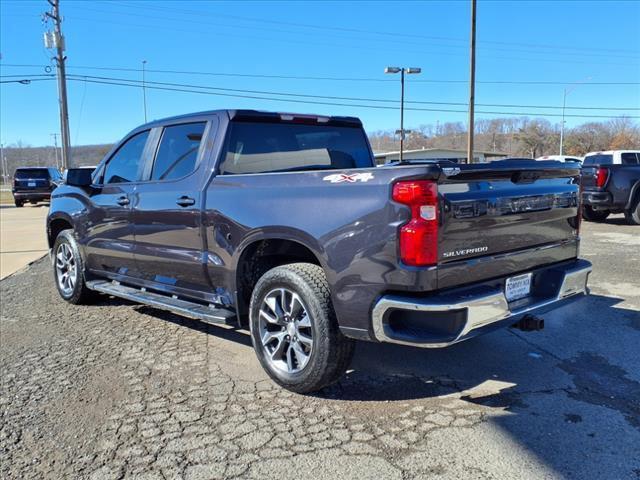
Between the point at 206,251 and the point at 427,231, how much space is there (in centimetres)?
194

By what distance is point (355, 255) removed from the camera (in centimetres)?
313

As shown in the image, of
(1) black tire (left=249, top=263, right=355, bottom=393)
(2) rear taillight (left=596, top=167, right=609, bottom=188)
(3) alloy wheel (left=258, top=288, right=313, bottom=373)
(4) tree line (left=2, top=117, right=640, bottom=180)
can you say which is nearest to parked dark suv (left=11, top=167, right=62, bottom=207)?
(2) rear taillight (left=596, top=167, right=609, bottom=188)

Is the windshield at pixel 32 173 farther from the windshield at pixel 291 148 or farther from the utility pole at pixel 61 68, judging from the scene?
the windshield at pixel 291 148

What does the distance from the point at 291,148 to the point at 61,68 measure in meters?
25.9

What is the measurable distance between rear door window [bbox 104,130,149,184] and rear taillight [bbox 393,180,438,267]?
3101mm

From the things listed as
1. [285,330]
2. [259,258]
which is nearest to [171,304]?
[259,258]

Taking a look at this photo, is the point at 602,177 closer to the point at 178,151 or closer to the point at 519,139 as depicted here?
the point at 178,151

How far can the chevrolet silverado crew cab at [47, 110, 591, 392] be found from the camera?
2988mm

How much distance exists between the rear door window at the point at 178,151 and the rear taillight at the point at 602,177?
35.3 feet

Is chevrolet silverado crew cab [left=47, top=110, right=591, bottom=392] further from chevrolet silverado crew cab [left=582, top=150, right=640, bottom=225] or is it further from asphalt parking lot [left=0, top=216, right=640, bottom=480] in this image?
chevrolet silverado crew cab [left=582, top=150, right=640, bottom=225]

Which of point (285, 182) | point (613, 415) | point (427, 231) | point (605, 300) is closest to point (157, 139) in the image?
point (285, 182)

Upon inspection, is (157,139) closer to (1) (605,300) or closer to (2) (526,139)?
(1) (605,300)

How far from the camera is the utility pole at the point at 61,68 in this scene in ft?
85.0

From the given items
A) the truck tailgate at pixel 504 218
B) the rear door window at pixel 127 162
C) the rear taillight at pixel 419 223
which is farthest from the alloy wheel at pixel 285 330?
the rear door window at pixel 127 162
